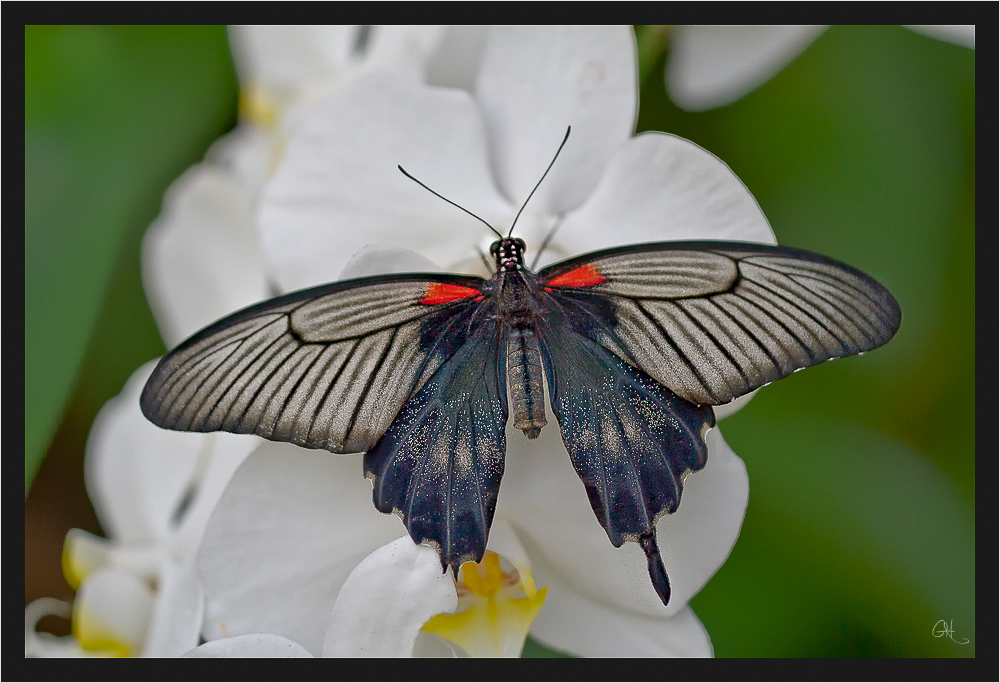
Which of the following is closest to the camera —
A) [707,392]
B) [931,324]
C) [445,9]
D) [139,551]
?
[707,392]

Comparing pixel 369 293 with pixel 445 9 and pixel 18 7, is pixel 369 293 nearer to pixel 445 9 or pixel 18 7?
pixel 445 9

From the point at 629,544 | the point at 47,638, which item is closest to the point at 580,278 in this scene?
the point at 629,544

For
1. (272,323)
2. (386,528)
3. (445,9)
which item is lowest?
(386,528)

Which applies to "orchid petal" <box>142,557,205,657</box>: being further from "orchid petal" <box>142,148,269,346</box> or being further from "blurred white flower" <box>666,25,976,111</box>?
"blurred white flower" <box>666,25,976,111</box>

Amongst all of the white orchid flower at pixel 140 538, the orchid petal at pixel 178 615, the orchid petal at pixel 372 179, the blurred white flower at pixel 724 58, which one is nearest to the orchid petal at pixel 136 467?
the white orchid flower at pixel 140 538

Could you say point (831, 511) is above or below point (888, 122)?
below

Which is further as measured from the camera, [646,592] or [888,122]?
[888,122]

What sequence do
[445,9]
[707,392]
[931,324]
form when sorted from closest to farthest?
[707,392] → [445,9] → [931,324]

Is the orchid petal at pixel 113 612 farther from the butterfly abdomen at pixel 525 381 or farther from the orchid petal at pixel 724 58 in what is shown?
the orchid petal at pixel 724 58

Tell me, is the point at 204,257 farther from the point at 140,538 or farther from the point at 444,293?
the point at 444,293

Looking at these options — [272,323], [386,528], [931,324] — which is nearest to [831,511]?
[931,324]
